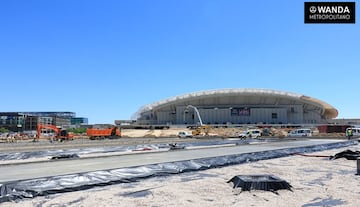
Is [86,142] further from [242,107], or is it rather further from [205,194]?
[242,107]

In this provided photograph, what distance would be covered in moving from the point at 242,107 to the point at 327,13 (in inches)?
4368

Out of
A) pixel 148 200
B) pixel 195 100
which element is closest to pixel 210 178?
pixel 148 200

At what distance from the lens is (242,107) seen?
127125 mm

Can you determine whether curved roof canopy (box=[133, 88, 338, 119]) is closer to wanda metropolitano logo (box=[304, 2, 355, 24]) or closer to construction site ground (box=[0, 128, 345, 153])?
construction site ground (box=[0, 128, 345, 153])

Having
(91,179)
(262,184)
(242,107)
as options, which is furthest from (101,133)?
(242,107)

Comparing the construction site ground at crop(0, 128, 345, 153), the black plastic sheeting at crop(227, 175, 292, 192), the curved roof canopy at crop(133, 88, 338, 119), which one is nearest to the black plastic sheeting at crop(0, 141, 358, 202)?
the black plastic sheeting at crop(227, 175, 292, 192)

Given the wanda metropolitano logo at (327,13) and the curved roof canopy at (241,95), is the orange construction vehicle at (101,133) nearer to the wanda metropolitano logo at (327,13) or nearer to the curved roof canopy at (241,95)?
the wanda metropolitano logo at (327,13)

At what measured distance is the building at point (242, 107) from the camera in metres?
126

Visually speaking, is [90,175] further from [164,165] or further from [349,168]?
[349,168]

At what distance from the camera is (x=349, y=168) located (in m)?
15.4

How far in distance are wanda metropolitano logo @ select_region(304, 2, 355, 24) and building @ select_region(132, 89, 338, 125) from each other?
4065 inches

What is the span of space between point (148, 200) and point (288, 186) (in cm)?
425

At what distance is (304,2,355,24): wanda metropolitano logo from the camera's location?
17359mm

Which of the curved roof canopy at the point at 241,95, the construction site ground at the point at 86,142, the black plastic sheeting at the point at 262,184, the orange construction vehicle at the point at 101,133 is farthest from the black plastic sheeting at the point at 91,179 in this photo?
the curved roof canopy at the point at 241,95
